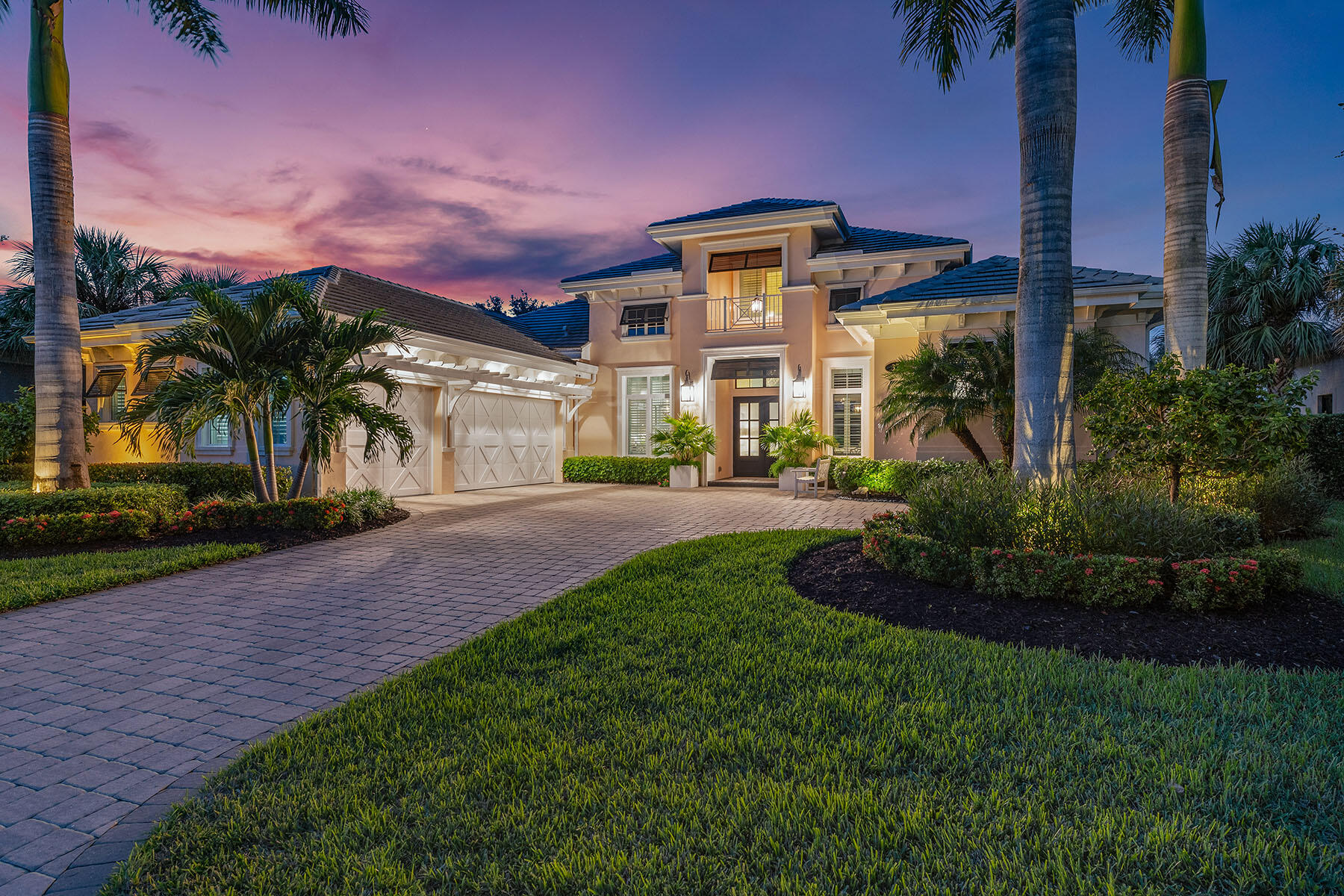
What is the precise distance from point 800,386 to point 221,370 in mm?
12492

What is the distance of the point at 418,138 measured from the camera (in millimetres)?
13336

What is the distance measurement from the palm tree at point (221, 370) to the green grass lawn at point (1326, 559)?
39.2 feet

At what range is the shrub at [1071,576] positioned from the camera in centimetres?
462

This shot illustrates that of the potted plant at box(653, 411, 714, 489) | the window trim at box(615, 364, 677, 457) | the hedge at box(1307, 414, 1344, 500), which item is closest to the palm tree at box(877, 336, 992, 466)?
the potted plant at box(653, 411, 714, 489)

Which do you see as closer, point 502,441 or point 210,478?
point 210,478

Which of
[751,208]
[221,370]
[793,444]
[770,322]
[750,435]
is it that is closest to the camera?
[221,370]

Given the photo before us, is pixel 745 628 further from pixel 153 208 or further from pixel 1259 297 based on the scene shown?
pixel 1259 297

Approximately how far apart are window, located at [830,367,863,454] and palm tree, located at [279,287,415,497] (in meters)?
11.0

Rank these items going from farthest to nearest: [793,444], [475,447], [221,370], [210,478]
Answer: [793,444]
[475,447]
[210,478]
[221,370]

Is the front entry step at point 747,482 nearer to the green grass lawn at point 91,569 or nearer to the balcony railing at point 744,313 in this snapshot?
the balcony railing at point 744,313

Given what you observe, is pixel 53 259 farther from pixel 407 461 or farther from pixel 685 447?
pixel 685 447

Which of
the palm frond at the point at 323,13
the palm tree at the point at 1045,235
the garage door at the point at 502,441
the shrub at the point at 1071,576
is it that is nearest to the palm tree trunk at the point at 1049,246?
the palm tree at the point at 1045,235

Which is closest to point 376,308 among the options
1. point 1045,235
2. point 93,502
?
point 93,502

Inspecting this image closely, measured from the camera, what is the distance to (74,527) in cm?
785
